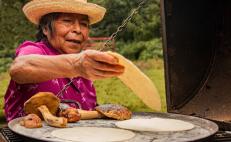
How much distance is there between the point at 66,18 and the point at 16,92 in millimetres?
559

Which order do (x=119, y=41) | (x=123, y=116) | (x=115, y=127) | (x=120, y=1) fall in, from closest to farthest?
(x=115, y=127) < (x=123, y=116) < (x=120, y=1) < (x=119, y=41)

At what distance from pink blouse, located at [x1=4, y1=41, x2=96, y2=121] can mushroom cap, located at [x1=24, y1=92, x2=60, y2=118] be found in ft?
1.34

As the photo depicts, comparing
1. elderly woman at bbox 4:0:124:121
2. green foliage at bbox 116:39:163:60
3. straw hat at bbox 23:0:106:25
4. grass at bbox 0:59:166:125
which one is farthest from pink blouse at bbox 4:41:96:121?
green foliage at bbox 116:39:163:60

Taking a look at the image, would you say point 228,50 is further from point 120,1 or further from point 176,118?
point 120,1

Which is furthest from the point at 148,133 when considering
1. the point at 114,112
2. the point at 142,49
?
the point at 142,49

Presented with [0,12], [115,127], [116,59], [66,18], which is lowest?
[115,127]

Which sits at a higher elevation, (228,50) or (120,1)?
(120,1)

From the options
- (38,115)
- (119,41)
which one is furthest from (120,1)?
(38,115)

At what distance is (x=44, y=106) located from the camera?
2168mm

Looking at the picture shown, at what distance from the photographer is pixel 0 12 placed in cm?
633

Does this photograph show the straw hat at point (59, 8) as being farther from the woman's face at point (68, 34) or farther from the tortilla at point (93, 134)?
the tortilla at point (93, 134)

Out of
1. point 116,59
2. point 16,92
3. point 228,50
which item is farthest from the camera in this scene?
point 228,50

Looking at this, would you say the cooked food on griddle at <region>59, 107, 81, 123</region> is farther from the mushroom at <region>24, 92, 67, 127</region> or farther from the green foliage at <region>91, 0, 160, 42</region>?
the green foliage at <region>91, 0, 160, 42</region>

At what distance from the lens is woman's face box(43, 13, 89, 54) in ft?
9.03
